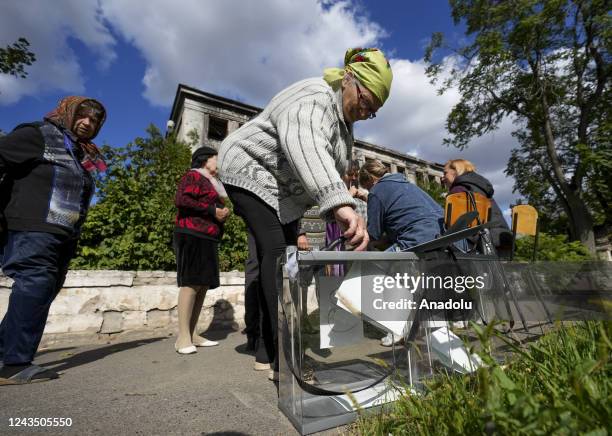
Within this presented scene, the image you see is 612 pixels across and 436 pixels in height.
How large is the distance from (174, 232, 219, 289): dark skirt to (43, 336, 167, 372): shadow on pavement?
2.84 ft

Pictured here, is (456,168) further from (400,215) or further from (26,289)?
(26,289)

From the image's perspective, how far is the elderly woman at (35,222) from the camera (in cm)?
177

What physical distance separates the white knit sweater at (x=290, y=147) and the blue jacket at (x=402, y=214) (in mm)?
704

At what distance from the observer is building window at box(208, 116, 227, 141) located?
2131 cm

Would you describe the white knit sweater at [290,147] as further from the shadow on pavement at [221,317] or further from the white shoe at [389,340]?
the shadow on pavement at [221,317]

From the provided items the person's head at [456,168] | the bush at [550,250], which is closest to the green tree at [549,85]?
the bush at [550,250]

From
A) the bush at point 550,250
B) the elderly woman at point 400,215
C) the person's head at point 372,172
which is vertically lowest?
the elderly woman at point 400,215

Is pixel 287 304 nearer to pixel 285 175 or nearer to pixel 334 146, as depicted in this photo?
pixel 285 175

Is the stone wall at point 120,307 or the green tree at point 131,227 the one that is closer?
the stone wall at point 120,307

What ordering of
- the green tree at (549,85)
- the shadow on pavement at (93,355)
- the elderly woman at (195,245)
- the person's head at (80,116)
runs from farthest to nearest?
the green tree at (549,85) < the elderly woman at (195,245) < the shadow on pavement at (93,355) < the person's head at (80,116)

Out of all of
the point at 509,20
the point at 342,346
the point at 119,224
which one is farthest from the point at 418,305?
the point at 509,20

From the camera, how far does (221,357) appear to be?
235 cm

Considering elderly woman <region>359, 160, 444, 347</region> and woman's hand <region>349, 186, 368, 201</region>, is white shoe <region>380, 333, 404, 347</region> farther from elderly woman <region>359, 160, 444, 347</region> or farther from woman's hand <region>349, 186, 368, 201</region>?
woman's hand <region>349, 186, 368, 201</region>

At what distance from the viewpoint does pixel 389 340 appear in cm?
113
